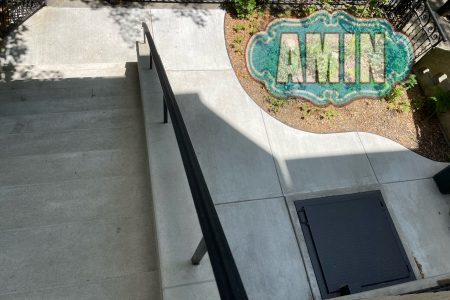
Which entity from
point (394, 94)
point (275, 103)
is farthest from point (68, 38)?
point (394, 94)

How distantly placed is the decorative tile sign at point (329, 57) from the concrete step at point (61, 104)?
2.17 meters

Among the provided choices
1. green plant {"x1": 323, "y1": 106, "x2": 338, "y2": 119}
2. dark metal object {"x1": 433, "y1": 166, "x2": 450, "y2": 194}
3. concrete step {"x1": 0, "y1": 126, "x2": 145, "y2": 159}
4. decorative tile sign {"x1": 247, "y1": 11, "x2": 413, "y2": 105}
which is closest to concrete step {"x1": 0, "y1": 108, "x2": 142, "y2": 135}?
concrete step {"x1": 0, "y1": 126, "x2": 145, "y2": 159}

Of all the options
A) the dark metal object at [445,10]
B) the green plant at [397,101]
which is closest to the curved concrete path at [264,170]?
the green plant at [397,101]

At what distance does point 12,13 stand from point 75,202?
13.3ft

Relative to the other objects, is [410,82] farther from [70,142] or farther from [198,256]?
[70,142]

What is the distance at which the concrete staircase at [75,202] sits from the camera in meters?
2.66

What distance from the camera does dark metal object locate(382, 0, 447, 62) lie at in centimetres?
622

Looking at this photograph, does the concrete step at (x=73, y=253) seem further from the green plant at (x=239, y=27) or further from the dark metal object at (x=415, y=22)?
the dark metal object at (x=415, y=22)

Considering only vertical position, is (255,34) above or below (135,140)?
above

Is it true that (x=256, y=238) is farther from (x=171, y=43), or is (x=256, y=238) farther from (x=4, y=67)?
(x=4, y=67)

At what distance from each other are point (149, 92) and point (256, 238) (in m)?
2.11

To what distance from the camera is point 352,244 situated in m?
4.12

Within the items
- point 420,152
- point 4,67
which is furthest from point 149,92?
point 420,152

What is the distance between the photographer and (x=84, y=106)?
4.51 meters
